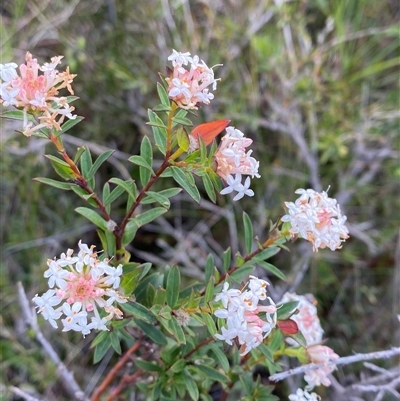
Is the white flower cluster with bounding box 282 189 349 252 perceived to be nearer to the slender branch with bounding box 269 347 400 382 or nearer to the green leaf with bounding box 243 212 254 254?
the green leaf with bounding box 243 212 254 254

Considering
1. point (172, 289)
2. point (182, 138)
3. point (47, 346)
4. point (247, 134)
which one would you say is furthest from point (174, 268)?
point (247, 134)

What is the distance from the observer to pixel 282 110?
6.66 ft

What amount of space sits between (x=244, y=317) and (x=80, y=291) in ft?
0.84

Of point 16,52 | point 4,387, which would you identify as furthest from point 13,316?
point 16,52

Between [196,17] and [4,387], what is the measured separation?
1.82 meters

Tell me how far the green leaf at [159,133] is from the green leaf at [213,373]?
0.43 m

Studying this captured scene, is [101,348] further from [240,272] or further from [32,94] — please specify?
[32,94]

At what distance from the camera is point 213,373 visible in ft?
3.17

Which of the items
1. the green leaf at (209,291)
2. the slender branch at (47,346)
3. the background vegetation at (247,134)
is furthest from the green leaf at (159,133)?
the background vegetation at (247,134)

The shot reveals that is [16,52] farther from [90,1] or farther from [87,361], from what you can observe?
Answer: [87,361]

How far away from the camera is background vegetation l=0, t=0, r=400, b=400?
193 cm

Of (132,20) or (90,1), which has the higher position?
(90,1)

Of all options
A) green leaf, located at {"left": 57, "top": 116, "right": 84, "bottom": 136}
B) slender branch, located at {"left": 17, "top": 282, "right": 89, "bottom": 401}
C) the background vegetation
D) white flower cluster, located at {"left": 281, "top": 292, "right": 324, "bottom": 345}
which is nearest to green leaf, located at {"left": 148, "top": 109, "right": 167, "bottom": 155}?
green leaf, located at {"left": 57, "top": 116, "right": 84, "bottom": 136}

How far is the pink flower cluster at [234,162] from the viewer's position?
0.81m
